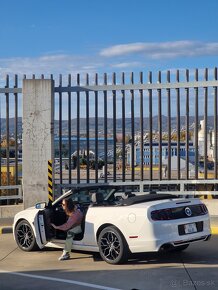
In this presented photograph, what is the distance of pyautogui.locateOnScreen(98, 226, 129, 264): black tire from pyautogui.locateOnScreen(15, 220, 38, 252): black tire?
171cm

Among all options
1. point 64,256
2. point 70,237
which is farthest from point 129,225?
point 64,256

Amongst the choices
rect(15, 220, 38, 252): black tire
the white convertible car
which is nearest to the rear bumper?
the white convertible car

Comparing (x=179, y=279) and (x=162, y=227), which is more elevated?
(x=162, y=227)

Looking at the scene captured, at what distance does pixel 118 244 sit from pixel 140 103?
5.85m

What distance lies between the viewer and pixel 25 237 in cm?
1039

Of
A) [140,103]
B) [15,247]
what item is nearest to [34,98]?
[140,103]

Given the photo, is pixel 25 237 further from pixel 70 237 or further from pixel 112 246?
pixel 112 246

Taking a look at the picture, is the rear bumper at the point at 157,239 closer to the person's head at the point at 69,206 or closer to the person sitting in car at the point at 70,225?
the person sitting in car at the point at 70,225

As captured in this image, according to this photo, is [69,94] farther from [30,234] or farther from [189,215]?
[189,215]

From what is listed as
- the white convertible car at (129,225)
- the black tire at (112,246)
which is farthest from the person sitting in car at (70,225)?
the black tire at (112,246)

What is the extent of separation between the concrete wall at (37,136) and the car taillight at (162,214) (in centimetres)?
592

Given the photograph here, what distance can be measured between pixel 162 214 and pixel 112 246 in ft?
3.21

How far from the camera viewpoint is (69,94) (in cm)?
1449

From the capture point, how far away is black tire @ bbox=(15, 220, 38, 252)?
33.7 ft
